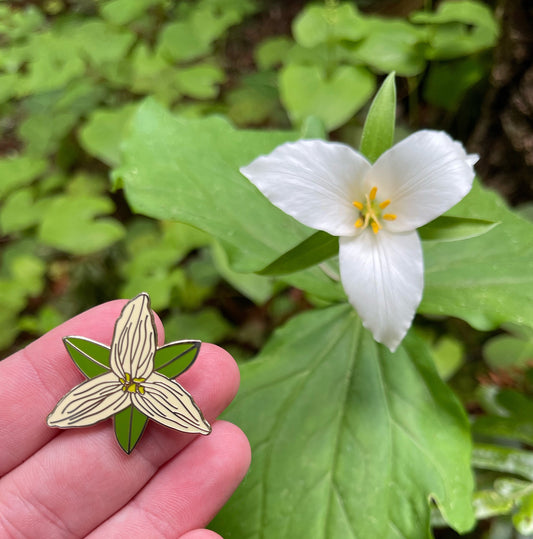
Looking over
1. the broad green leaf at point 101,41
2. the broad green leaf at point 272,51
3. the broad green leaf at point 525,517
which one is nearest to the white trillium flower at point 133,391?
the broad green leaf at point 525,517

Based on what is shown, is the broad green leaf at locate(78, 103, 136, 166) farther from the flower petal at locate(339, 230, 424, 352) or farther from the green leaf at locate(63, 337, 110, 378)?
the flower petal at locate(339, 230, 424, 352)

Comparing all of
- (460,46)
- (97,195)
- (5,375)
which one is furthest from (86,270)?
(460,46)

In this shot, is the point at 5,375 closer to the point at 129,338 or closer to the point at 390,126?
the point at 129,338

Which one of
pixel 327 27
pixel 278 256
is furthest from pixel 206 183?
pixel 327 27

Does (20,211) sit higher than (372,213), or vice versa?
(372,213)

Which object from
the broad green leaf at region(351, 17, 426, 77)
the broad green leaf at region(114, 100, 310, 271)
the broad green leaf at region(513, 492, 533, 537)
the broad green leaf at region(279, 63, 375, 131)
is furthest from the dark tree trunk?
the broad green leaf at region(513, 492, 533, 537)

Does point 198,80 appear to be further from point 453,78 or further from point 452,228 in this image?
point 452,228
